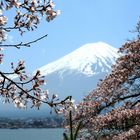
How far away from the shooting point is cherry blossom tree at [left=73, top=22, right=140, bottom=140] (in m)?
21.5

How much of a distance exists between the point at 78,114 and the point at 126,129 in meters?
4.60

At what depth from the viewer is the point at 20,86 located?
7.14 meters

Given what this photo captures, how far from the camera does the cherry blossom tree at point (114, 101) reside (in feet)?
70.5

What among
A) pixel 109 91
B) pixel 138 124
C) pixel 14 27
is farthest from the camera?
pixel 109 91

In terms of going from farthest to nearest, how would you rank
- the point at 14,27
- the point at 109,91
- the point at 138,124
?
the point at 109,91 → the point at 138,124 → the point at 14,27

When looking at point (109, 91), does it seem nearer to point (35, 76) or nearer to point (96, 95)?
point (96, 95)

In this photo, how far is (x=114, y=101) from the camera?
23859 millimetres

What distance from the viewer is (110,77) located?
24.4 m

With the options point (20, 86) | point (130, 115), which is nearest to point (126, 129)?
point (130, 115)

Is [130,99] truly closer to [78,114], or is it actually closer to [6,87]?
[78,114]

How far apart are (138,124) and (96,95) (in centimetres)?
538

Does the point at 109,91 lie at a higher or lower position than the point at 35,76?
higher

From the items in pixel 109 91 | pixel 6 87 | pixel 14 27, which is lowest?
pixel 6 87

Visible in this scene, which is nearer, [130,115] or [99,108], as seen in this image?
[130,115]
